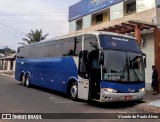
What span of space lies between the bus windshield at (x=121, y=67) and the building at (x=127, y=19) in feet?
15.2

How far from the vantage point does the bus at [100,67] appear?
1134 centimetres

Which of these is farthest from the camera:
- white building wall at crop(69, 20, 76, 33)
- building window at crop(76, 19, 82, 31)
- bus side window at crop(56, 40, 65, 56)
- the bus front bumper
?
white building wall at crop(69, 20, 76, 33)

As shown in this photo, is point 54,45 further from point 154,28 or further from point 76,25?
point 76,25

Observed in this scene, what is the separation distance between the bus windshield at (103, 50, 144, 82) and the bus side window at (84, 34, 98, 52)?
82 centimetres

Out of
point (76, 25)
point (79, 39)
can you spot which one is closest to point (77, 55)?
point (79, 39)

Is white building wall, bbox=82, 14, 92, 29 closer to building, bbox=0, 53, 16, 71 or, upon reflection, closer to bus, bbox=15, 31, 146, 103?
bus, bbox=15, 31, 146, 103

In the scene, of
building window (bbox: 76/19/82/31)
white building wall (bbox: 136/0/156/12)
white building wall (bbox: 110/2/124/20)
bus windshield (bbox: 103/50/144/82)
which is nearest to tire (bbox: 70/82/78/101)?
bus windshield (bbox: 103/50/144/82)

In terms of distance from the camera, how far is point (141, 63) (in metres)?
12.6

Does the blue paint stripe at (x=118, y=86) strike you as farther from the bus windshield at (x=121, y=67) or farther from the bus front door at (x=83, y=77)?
the bus front door at (x=83, y=77)

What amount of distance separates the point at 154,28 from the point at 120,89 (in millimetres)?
7969

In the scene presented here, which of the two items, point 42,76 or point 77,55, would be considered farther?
point 42,76

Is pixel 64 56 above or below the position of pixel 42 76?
above

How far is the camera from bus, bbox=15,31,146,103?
1134cm

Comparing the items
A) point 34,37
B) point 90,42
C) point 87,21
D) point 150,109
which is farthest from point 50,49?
point 34,37
